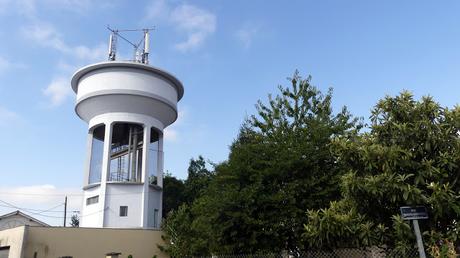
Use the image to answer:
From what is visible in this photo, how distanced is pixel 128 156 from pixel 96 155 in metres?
2.10

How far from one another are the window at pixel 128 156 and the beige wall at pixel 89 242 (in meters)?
4.86

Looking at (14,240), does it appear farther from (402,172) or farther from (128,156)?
(402,172)

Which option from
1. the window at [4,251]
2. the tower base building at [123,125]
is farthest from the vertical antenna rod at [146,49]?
the window at [4,251]

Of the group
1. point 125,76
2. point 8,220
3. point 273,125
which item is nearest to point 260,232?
point 273,125

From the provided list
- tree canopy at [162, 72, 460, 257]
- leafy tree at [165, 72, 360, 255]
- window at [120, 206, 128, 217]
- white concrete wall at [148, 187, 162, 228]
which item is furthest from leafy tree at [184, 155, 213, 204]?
leafy tree at [165, 72, 360, 255]

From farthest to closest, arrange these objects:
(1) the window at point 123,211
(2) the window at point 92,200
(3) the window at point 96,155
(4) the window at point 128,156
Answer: (4) the window at point 128,156
(3) the window at point 96,155
(2) the window at point 92,200
(1) the window at point 123,211

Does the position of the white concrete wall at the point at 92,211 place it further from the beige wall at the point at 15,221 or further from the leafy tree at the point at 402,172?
the leafy tree at the point at 402,172

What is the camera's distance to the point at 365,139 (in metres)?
9.24

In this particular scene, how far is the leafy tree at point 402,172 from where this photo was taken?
800cm

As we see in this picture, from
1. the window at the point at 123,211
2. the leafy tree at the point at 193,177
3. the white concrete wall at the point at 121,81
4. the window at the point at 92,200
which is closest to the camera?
the white concrete wall at the point at 121,81

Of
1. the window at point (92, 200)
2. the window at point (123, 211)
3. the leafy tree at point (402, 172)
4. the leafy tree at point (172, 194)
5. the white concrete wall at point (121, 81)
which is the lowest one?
the leafy tree at point (402, 172)

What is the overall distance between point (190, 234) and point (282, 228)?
11.1m

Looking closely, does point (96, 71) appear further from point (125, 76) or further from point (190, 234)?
point (190, 234)

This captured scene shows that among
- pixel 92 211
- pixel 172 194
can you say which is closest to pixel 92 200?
pixel 92 211
